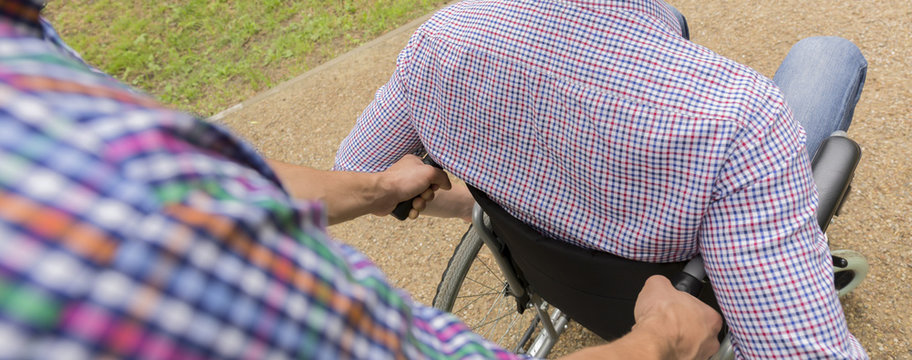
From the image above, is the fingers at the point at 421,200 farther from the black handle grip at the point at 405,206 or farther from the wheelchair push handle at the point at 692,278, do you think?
the wheelchair push handle at the point at 692,278

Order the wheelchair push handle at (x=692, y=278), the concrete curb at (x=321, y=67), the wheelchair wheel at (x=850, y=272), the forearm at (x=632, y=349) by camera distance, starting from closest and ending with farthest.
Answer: the forearm at (x=632, y=349) < the wheelchair push handle at (x=692, y=278) < the wheelchair wheel at (x=850, y=272) < the concrete curb at (x=321, y=67)

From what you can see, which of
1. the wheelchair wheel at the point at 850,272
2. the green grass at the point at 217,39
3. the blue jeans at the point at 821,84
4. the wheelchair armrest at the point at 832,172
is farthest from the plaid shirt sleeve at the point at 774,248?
the green grass at the point at 217,39

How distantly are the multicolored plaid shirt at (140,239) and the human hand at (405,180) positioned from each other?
1052 millimetres

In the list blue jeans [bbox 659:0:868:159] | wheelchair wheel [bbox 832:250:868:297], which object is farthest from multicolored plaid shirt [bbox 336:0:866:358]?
wheelchair wheel [bbox 832:250:868:297]

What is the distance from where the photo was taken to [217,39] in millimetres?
4605

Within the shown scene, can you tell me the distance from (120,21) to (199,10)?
2.36 ft

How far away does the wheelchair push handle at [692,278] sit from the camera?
3.80ft

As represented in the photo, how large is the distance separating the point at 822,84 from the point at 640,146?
0.82 meters

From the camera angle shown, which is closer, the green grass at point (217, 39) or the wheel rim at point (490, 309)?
the wheel rim at point (490, 309)

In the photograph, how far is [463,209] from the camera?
85.2 inches

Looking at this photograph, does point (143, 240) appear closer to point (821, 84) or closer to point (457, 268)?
point (457, 268)

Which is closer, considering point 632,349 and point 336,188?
point 632,349

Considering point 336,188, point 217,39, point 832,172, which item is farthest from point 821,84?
point 217,39

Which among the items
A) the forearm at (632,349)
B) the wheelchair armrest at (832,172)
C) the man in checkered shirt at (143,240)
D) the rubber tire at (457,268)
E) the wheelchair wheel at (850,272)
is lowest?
the rubber tire at (457,268)
